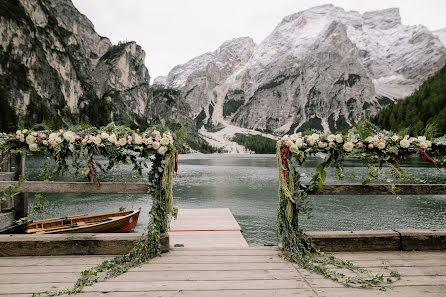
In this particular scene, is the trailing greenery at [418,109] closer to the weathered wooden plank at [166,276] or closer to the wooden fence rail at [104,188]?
the wooden fence rail at [104,188]

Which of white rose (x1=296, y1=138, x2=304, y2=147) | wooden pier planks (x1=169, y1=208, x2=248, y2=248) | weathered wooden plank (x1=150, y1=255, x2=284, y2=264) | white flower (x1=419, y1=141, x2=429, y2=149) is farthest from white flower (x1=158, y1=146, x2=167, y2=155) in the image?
white flower (x1=419, y1=141, x2=429, y2=149)

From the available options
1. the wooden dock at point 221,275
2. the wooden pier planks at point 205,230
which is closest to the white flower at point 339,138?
the wooden dock at point 221,275

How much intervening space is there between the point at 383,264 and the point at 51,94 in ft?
486

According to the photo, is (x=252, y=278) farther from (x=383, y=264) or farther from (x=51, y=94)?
(x=51, y=94)

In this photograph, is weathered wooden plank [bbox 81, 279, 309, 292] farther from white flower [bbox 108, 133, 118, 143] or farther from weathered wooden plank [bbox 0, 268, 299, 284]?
white flower [bbox 108, 133, 118, 143]

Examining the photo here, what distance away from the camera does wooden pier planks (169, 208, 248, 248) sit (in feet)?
30.2

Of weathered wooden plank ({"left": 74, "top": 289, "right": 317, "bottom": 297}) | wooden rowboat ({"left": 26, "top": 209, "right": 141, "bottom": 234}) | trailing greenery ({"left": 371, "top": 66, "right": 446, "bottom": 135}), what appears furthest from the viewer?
trailing greenery ({"left": 371, "top": 66, "right": 446, "bottom": 135})

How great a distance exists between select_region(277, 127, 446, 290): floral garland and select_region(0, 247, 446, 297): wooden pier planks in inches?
17.8

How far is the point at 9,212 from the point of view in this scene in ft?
21.4

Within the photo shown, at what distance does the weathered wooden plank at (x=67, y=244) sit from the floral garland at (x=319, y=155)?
228 cm

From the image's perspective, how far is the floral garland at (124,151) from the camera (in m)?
5.34

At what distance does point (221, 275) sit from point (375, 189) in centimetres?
333

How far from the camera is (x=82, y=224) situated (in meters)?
12.6

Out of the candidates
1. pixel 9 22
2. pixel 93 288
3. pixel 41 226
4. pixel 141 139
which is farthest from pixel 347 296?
pixel 9 22
